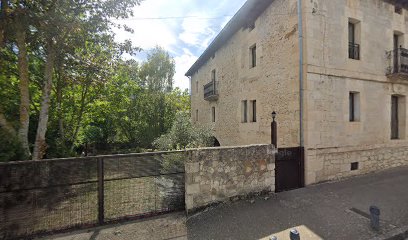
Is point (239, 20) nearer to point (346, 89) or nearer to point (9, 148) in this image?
point (346, 89)

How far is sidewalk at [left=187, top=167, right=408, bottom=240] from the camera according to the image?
385 cm

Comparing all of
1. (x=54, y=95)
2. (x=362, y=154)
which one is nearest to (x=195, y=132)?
(x=362, y=154)

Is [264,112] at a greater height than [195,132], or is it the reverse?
[264,112]

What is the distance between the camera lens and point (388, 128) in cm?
816

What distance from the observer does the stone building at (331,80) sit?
6.64 meters

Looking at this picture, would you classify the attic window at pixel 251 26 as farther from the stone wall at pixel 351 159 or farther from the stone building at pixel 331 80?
the stone wall at pixel 351 159

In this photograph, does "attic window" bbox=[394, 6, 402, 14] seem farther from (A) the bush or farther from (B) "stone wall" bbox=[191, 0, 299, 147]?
(A) the bush

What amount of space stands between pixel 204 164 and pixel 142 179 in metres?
1.41

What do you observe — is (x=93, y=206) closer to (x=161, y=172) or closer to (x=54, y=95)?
(x=161, y=172)

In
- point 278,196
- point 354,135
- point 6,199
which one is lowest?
point 278,196

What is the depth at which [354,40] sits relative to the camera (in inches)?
Result: 304

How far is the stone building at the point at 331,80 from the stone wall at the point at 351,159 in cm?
3

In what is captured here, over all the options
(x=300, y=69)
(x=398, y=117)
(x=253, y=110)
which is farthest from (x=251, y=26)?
(x=398, y=117)

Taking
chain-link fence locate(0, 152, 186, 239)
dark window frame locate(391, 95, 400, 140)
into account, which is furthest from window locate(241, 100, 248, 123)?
chain-link fence locate(0, 152, 186, 239)
